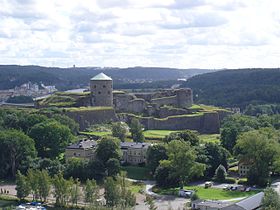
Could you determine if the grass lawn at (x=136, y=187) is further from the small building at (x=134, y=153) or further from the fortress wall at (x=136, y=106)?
the fortress wall at (x=136, y=106)

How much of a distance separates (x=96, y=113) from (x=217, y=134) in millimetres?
16400

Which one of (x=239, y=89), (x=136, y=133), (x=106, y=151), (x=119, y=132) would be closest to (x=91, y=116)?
(x=119, y=132)

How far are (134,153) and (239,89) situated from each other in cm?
8929

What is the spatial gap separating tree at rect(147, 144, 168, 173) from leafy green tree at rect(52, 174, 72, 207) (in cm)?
1147

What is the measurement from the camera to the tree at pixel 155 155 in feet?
174

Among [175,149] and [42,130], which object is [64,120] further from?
[175,149]

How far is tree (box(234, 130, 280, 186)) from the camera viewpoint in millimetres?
50553

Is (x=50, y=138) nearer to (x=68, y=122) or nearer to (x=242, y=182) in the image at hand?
(x=68, y=122)

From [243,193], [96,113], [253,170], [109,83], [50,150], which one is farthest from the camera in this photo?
[109,83]

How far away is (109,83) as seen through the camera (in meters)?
80.8

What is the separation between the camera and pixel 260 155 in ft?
167

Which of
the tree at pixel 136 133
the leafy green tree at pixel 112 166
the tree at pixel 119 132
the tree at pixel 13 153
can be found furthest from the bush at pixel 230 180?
the tree at pixel 13 153

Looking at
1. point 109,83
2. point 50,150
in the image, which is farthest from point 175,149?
point 109,83

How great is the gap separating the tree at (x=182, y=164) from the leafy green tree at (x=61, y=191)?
9685 millimetres
